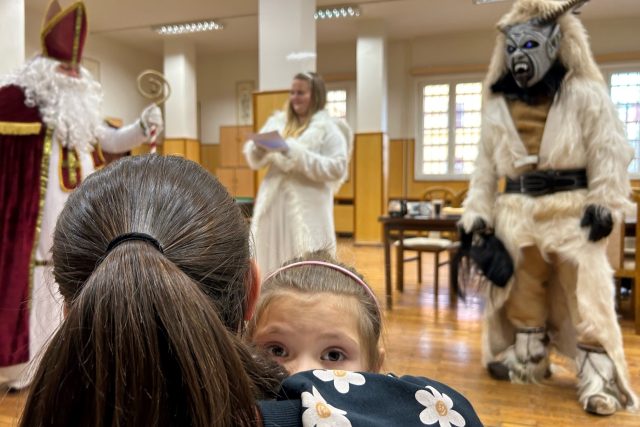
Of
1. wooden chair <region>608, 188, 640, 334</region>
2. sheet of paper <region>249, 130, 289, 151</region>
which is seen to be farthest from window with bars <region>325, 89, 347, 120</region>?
sheet of paper <region>249, 130, 289, 151</region>

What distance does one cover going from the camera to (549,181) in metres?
2.17

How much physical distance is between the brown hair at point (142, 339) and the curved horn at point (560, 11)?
210cm

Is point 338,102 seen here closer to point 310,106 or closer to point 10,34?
point 10,34

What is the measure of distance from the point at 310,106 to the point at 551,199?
4.13ft

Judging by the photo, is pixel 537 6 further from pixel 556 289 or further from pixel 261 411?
pixel 261 411

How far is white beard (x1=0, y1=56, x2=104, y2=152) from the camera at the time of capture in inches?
87.8

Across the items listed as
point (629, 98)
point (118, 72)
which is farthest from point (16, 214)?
point (629, 98)

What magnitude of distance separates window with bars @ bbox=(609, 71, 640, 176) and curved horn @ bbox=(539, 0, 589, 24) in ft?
21.6

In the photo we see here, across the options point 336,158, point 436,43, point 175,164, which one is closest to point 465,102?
point 436,43

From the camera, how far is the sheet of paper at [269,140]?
8.11 ft

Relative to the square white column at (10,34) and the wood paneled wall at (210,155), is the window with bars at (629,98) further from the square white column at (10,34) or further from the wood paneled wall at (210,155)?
the square white column at (10,34)

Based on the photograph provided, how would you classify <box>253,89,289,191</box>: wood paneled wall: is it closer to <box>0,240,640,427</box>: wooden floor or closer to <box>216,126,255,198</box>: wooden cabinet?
Answer: <box>0,240,640,427</box>: wooden floor

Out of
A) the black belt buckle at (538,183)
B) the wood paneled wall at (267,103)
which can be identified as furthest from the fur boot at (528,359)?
the wood paneled wall at (267,103)

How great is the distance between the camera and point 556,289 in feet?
7.65
